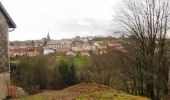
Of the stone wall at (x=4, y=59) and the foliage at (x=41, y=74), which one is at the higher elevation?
the stone wall at (x=4, y=59)

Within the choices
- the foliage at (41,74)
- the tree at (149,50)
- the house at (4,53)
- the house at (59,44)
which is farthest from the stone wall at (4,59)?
the house at (59,44)

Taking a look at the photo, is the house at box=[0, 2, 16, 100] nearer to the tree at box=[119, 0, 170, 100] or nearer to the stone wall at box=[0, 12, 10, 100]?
the stone wall at box=[0, 12, 10, 100]

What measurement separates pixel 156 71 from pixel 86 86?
7802mm

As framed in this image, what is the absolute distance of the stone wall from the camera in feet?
63.3

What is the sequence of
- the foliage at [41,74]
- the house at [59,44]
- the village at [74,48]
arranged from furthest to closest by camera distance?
1. the house at [59,44]
2. the foliage at [41,74]
3. the village at [74,48]

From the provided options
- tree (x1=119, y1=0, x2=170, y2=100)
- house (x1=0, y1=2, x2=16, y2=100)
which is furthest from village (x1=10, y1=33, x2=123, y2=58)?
house (x1=0, y1=2, x2=16, y2=100)

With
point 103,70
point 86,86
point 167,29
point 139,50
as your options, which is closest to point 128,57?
point 139,50

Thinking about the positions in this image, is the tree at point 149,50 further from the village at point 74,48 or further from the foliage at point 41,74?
the foliage at point 41,74

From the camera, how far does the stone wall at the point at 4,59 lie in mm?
19281

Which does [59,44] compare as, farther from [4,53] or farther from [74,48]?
[4,53]

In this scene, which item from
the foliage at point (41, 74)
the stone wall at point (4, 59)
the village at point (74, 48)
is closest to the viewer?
the stone wall at point (4, 59)

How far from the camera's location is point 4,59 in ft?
64.9

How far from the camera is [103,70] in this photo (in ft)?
141

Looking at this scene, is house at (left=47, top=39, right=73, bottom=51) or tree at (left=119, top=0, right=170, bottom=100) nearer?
tree at (left=119, top=0, right=170, bottom=100)
